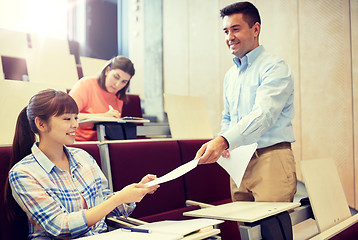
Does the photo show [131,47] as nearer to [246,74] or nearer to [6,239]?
[246,74]

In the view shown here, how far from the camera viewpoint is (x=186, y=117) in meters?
1.80

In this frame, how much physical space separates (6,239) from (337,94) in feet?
6.35

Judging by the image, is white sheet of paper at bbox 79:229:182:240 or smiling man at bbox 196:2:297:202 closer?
white sheet of paper at bbox 79:229:182:240

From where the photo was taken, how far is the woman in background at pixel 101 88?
173 cm

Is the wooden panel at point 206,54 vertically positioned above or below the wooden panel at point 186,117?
above

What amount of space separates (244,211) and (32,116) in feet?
1.82

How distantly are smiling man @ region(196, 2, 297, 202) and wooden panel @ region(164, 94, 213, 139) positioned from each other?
26.0 inches

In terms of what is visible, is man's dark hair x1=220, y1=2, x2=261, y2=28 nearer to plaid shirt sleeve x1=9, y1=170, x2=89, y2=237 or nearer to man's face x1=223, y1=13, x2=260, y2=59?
man's face x1=223, y1=13, x2=260, y2=59

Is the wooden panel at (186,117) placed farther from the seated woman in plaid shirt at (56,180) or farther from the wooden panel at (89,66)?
the wooden panel at (89,66)

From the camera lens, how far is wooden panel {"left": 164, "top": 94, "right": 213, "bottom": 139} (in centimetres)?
171

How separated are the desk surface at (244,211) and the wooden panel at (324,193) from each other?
25 cm

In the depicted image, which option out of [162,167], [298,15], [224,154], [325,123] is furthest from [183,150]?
[298,15]

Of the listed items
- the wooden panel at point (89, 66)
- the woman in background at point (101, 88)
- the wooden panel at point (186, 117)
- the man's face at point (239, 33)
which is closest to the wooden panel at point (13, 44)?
the wooden panel at point (89, 66)

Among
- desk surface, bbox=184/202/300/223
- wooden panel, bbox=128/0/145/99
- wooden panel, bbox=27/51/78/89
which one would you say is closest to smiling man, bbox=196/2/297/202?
desk surface, bbox=184/202/300/223
